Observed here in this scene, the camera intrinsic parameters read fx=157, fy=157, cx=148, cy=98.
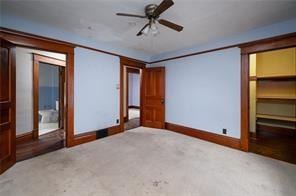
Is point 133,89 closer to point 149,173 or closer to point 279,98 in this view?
point 279,98

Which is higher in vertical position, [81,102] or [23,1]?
[23,1]

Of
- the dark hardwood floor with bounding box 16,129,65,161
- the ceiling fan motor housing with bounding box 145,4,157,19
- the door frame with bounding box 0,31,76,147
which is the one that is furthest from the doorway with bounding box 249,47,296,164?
the dark hardwood floor with bounding box 16,129,65,161

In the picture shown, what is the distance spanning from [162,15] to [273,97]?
12.7ft

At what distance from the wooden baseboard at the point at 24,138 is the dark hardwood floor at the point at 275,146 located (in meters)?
5.12

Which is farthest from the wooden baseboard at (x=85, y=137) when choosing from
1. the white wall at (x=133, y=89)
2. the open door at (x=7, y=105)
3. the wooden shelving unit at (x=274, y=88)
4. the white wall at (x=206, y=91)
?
the white wall at (x=133, y=89)

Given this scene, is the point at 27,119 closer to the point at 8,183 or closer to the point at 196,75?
the point at 8,183

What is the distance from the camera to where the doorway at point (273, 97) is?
13.0ft

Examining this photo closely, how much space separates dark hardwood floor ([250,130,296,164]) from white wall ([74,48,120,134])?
3.50 meters

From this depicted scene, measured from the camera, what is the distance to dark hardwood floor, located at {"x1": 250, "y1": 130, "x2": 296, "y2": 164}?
3.01 meters

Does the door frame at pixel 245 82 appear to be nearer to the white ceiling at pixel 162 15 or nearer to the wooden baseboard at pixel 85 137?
the white ceiling at pixel 162 15

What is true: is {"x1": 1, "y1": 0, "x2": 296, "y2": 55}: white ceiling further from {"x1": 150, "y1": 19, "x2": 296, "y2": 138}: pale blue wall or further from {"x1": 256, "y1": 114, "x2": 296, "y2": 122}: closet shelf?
{"x1": 256, "y1": 114, "x2": 296, "y2": 122}: closet shelf

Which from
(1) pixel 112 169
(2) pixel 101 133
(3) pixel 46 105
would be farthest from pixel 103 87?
(3) pixel 46 105

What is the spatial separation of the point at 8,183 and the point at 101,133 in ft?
6.93

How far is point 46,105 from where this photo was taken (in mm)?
6598
